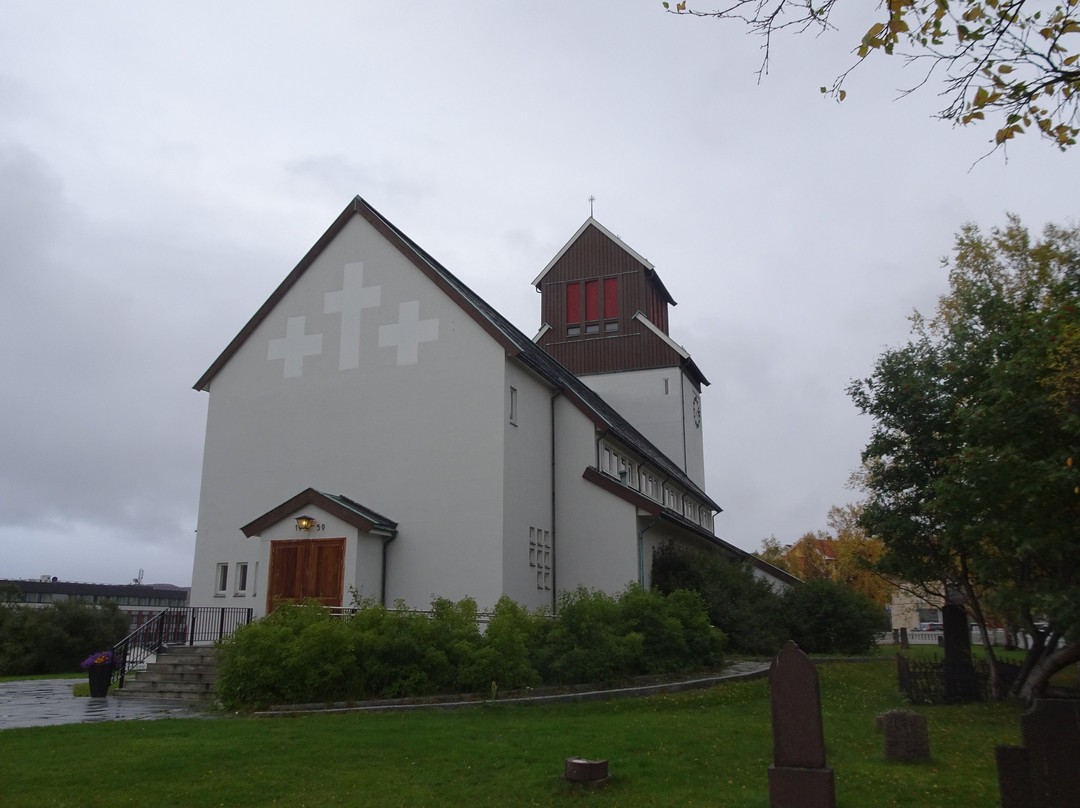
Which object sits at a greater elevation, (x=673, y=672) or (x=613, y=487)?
(x=613, y=487)

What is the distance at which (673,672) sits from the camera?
20203 millimetres

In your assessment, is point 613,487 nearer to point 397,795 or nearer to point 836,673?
point 836,673

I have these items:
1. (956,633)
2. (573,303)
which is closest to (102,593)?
(573,303)

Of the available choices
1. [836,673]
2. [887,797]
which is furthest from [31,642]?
Result: [887,797]

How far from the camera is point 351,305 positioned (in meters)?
26.3

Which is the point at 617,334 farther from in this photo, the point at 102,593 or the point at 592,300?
the point at 102,593

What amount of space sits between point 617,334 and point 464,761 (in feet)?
108

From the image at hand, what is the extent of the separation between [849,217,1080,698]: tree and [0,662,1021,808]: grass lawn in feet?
8.85

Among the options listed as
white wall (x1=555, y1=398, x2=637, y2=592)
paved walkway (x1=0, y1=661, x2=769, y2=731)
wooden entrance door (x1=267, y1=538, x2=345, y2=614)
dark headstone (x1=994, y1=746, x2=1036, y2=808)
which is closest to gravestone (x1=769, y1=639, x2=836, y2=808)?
dark headstone (x1=994, y1=746, x2=1036, y2=808)

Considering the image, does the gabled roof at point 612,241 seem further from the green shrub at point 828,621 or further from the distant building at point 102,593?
the distant building at point 102,593

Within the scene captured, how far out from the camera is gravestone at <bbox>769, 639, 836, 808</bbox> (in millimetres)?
7836

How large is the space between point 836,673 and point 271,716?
50.7 feet

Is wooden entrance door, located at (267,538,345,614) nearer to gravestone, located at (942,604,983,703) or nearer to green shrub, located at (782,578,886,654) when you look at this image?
gravestone, located at (942,604,983,703)

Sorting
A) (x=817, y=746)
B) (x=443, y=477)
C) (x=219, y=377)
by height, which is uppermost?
(x=219, y=377)
